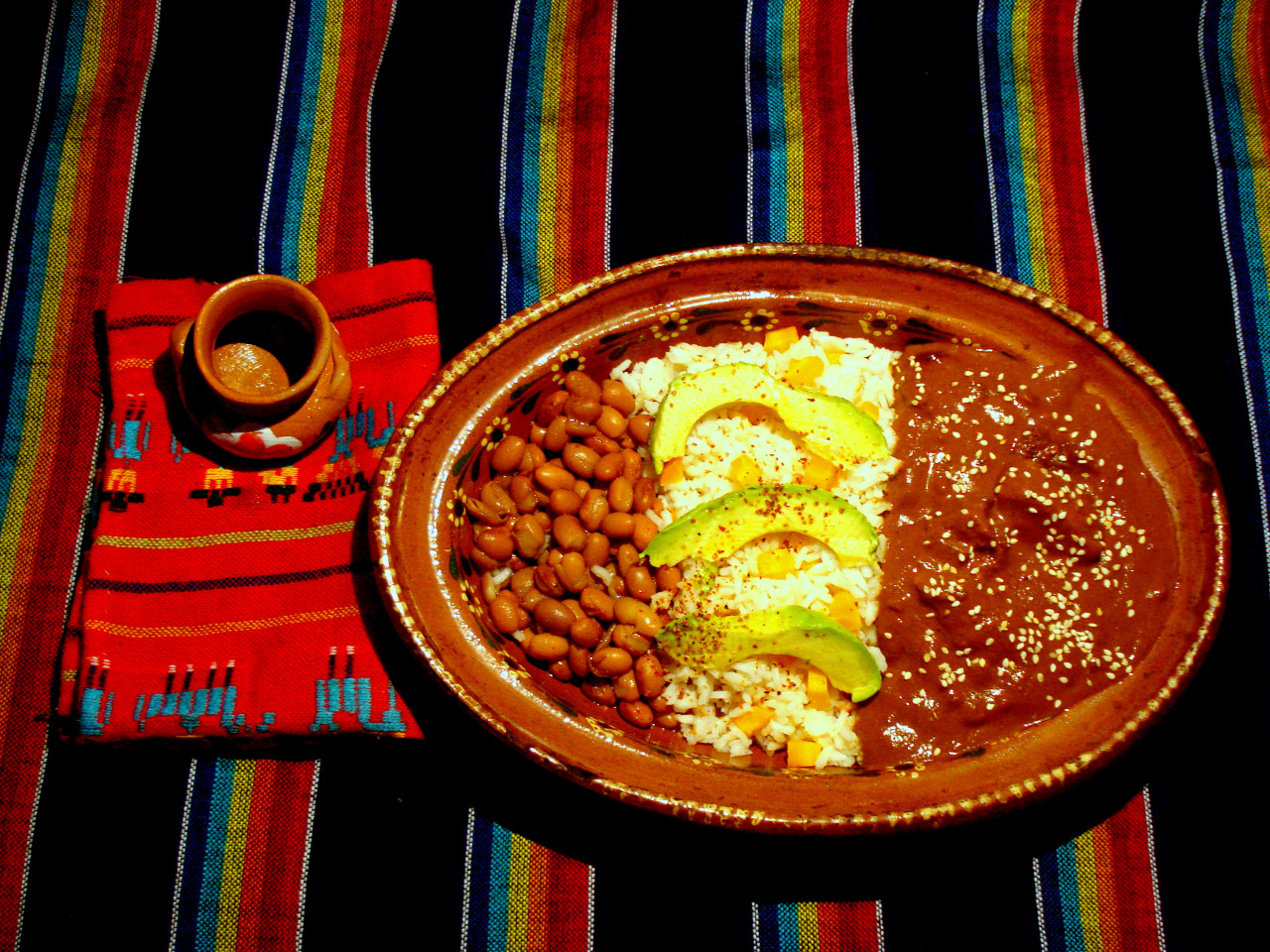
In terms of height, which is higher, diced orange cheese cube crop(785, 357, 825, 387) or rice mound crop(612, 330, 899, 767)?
diced orange cheese cube crop(785, 357, 825, 387)

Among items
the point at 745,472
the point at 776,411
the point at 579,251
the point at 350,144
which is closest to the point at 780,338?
the point at 776,411

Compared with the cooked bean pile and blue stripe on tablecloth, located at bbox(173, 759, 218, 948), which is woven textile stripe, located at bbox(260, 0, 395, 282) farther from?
blue stripe on tablecloth, located at bbox(173, 759, 218, 948)

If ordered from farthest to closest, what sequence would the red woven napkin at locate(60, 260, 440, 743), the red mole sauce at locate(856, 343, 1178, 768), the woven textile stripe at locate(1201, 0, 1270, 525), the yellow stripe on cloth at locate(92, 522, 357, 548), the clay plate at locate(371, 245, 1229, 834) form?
1. the woven textile stripe at locate(1201, 0, 1270, 525)
2. the yellow stripe on cloth at locate(92, 522, 357, 548)
3. the red woven napkin at locate(60, 260, 440, 743)
4. the red mole sauce at locate(856, 343, 1178, 768)
5. the clay plate at locate(371, 245, 1229, 834)

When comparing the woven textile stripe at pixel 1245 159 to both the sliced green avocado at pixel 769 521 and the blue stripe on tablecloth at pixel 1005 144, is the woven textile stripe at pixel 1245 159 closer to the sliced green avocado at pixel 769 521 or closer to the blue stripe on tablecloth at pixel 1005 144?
the blue stripe on tablecloth at pixel 1005 144

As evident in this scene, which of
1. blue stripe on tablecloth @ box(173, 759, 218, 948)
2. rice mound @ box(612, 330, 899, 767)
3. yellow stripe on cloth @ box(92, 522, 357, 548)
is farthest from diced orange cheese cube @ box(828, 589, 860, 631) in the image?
blue stripe on tablecloth @ box(173, 759, 218, 948)

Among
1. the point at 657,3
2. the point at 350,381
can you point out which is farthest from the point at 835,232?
the point at 350,381

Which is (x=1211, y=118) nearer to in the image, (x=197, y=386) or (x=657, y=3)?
(x=657, y=3)
